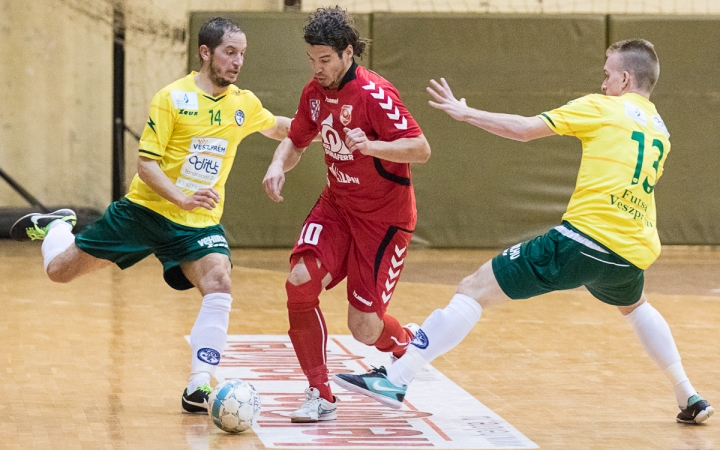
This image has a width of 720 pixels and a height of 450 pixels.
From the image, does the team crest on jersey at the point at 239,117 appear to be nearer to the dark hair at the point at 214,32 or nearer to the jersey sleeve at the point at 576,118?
the dark hair at the point at 214,32

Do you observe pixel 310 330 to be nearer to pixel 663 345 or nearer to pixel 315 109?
pixel 315 109

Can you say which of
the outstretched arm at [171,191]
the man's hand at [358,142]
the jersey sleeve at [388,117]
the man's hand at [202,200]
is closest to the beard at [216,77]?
the outstretched arm at [171,191]

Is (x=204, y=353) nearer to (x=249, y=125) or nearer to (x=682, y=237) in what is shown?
(x=249, y=125)

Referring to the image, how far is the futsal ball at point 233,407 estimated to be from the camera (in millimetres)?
5441

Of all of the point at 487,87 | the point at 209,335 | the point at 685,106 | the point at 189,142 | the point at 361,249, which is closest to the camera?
the point at 361,249

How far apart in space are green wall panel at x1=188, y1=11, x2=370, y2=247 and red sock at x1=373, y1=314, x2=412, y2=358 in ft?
23.3

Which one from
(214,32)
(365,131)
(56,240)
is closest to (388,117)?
(365,131)

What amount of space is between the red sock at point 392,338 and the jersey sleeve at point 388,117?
3.79ft

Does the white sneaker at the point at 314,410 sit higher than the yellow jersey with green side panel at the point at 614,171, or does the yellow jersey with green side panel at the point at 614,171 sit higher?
the yellow jersey with green side panel at the point at 614,171

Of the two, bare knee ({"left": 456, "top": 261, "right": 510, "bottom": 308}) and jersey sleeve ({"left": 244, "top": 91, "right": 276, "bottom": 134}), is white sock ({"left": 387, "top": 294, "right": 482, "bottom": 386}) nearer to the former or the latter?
bare knee ({"left": 456, "top": 261, "right": 510, "bottom": 308})

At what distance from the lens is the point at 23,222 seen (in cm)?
748

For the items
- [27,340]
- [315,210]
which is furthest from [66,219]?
[315,210]

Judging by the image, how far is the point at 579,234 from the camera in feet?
18.1

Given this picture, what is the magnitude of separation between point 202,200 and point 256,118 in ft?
2.88
